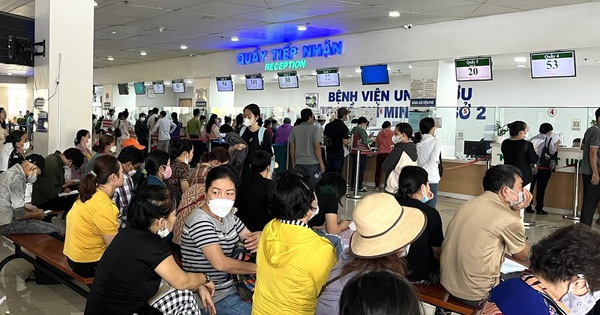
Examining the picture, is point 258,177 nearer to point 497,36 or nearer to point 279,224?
point 279,224

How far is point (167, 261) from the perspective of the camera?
279 centimetres

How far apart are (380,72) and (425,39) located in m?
1.46

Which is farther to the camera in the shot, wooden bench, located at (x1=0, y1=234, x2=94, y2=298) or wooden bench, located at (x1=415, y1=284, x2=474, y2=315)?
wooden bench, located at (x1=0, y1=234, x2=94, y2=298)

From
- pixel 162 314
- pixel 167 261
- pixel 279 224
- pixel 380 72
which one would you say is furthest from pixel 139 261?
pixel 380 72

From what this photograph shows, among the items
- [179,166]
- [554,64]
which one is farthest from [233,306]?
[554,64]

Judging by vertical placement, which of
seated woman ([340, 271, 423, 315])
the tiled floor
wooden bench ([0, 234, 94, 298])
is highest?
seated woman ([340, 271, 423, 315])

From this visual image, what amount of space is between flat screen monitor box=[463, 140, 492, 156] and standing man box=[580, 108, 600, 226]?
303 centimetres

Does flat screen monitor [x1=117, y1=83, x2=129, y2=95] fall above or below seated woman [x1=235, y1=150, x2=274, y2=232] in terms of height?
above

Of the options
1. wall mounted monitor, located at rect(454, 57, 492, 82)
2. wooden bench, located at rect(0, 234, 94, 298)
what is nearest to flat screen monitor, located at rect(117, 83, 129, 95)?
wall mounted monitor, located at rect(454, 57, 492, 82)

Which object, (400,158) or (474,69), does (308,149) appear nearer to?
(400,158)

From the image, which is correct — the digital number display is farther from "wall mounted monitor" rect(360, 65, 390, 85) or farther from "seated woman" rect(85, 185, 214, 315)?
"seated woman" rect(85, 185, 214, 315)

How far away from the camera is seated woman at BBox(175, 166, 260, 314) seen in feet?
10.4

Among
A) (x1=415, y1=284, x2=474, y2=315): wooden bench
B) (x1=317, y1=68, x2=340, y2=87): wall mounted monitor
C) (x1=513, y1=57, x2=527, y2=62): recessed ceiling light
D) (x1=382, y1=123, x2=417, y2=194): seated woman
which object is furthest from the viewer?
(x1=317, y1=68, x2=340, y2=87): wall mounted monitor

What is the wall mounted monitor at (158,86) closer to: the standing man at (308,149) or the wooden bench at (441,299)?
the standing man at (308,149)
